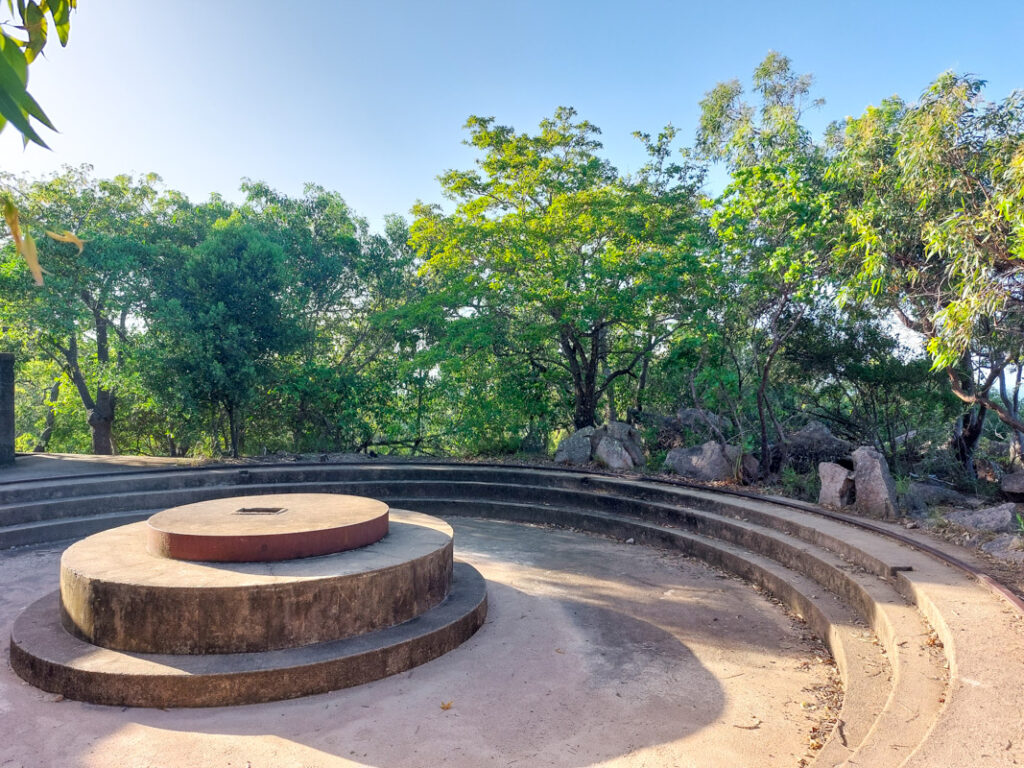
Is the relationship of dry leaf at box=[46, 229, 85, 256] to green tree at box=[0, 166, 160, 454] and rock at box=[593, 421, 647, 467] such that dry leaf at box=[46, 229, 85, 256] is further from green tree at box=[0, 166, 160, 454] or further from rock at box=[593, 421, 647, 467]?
green tree at box=[0, 166, 160, 454]

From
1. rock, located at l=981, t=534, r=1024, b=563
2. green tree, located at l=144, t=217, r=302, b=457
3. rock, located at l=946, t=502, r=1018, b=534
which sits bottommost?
rock, located at l=981, t=534, r=1024, b=563

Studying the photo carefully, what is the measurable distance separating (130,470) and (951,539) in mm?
10641

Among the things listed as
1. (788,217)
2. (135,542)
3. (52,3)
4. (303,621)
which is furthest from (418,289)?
(52,3)

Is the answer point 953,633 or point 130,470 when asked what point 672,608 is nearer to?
point 953,633

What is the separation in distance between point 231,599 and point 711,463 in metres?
7.16

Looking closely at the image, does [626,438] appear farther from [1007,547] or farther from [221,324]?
[221,324]

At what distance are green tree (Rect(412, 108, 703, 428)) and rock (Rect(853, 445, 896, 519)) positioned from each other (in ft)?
10.7

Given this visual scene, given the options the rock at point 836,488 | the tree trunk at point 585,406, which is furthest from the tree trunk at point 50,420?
the rock at point 836,488

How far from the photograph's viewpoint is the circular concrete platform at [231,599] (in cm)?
387

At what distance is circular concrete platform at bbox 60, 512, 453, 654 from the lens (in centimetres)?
387

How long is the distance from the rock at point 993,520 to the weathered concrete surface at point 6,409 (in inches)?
504

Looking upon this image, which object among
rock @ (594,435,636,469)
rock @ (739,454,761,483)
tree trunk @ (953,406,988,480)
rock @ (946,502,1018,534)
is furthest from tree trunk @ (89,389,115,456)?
tree trunk @ (953,406,988,480)

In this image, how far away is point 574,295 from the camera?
9641 millimetres

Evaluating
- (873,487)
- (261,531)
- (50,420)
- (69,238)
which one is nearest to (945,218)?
(873,487)
